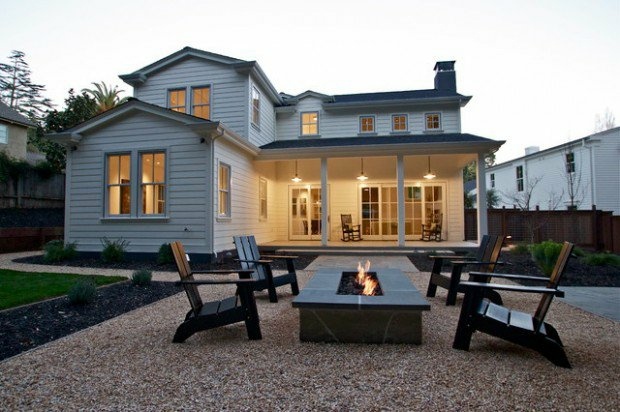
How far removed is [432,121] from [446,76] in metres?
3.03

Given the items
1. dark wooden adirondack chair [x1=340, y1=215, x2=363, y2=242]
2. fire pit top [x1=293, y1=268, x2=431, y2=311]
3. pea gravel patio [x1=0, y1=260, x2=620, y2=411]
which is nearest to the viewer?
pea gravel patio [x1=0, y1=260, x2=620, y2=411]

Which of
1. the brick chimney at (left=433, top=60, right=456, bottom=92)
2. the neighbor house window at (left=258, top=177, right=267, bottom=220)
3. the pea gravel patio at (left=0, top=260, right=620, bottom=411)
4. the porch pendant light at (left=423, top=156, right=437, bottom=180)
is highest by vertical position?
the brick chimney at (left=433, top=60, right=456, bottom=92)

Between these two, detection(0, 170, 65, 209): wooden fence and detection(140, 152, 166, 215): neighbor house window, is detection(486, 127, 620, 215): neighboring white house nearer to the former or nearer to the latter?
detection(140, 152, 166, 215): neighbor house window

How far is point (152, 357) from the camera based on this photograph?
2875mm

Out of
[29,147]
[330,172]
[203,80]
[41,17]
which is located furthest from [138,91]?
[29,147]

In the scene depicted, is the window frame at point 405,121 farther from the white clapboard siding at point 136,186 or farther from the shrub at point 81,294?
the shrub at point 81,294

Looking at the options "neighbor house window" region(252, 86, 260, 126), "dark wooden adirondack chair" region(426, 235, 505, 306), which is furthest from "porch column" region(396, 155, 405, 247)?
"dark wooden adirondack chair" region(426, 235, 505, 306)

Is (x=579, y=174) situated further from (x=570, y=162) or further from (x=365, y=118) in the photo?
(x=365, y=118)

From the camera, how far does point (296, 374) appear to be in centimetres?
251

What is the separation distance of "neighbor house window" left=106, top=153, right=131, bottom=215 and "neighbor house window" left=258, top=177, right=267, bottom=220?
166 inches

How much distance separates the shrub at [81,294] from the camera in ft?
14.9

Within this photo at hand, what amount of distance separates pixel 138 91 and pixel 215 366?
39.4ft

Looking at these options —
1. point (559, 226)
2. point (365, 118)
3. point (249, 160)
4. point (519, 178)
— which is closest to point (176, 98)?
point (249, 160)

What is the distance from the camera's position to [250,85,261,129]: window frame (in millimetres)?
11414
